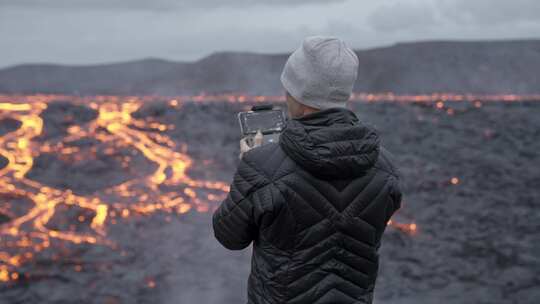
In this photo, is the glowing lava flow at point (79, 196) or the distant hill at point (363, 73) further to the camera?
the distant hill at point (363, 73)

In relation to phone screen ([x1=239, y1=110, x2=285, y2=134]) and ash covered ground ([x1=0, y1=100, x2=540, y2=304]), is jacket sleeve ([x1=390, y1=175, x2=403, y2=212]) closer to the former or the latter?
phone screen ([x1=239, y1=110, x2=285, y2=134])

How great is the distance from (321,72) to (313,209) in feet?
1.41

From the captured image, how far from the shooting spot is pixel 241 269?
539 cm

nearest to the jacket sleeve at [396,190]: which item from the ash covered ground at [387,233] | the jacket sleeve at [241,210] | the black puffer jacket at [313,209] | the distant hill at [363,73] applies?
the black puffer jacket at [313,209]

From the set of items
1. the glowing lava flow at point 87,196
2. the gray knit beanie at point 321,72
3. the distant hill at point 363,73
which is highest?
the gray knit beanie at point 321,72

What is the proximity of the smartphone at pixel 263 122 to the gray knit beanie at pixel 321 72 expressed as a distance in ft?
1.30

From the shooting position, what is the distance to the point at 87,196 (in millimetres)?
7188

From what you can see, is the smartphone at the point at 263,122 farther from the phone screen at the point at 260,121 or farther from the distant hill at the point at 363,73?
the distant hill at the point at 363,73

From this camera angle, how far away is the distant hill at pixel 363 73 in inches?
679

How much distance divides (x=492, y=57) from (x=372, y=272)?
21.2 m

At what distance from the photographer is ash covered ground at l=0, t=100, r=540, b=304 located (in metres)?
5.04

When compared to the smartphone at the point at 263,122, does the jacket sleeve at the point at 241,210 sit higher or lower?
lower

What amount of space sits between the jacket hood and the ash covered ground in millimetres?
1251

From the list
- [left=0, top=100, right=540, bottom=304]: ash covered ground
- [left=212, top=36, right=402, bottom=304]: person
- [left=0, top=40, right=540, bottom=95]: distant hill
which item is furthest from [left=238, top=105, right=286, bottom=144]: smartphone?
[left=0, top=40, right=540, bottom=95]: distant hill
